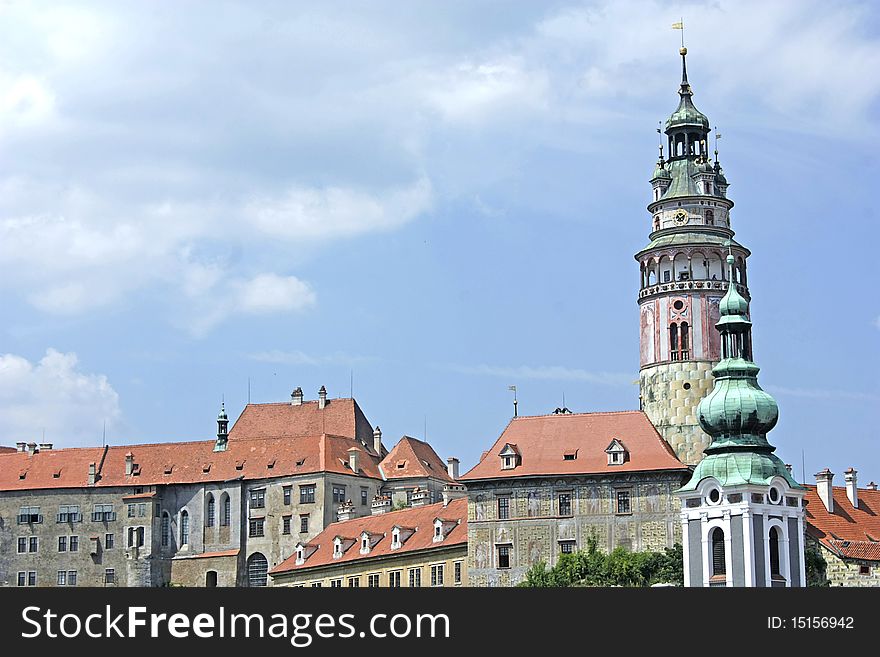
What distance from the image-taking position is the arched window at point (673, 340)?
94.8 meters

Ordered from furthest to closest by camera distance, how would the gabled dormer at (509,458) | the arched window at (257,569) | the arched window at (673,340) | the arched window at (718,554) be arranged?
the arched window at (257,569) → the arched window at (673,340) → the gabled dormer at (509,458) → the arched window at (718,554)

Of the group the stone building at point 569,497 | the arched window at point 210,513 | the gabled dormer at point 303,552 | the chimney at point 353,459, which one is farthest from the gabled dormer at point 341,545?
the arched window at point 210,513

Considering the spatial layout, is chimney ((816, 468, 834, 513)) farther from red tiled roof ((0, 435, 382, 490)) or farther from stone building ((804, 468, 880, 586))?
red tiled roof ((0, 435, 382, 490))

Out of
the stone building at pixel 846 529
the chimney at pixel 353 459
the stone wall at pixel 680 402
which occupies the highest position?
the chimney at pixel 353 459

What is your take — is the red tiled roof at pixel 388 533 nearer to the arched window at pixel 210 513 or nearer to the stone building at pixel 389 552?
the stone building at pixel 389 552

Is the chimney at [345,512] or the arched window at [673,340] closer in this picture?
the arched window at [673,340]

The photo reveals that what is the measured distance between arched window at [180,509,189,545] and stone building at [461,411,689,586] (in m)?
29.2

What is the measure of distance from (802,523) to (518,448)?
17211 millimetres

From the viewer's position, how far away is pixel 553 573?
3381 inches

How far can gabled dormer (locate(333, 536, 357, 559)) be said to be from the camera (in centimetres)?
9981

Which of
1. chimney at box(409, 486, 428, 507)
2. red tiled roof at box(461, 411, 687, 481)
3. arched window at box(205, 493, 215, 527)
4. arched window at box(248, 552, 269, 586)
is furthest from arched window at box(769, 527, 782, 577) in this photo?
arched window at box(205, 493, 215, 527)

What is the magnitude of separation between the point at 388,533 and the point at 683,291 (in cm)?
1953
